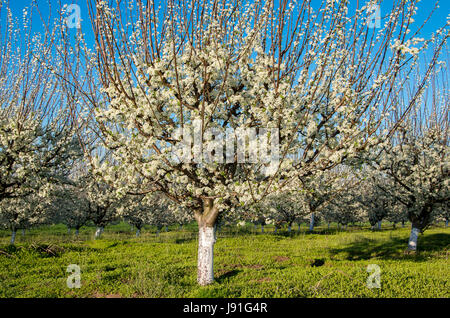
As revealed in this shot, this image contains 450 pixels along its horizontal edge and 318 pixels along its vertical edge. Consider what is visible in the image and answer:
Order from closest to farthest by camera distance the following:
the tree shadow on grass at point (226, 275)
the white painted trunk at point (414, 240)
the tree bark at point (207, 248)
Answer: the tree bark at point (207, 248), the tree shadow on grass at point (226, 275), the white painted trunk at point (414, 240)

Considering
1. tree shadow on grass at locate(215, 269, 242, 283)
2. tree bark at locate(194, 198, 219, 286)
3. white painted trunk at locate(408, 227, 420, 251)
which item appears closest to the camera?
tree bark at locate(194, 198, 219, 286)

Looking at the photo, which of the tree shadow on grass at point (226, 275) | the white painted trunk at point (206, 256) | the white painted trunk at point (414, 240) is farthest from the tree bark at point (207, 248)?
the white painted trunk at point (414, 240)

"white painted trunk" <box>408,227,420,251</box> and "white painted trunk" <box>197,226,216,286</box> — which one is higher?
"white painted trunk" <box>197,226,216,286</box>

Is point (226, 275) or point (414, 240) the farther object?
point (414, 240)

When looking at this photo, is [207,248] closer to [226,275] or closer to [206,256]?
[206,256]

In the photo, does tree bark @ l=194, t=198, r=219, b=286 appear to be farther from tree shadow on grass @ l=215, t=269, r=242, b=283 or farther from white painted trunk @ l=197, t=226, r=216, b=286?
tree shadow on grass @ l=215, t=269, r=242, b=283

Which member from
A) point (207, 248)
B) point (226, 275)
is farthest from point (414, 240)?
point (207, 248)

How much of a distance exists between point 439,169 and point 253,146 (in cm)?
1611

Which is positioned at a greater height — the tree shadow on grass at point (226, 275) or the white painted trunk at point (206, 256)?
the white painted trunk at point (206, 256)

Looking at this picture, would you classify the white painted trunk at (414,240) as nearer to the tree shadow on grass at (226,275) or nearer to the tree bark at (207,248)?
the tree shadow on grass at (226,275)

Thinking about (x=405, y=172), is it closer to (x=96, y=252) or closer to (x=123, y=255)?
(x=123, y=255)

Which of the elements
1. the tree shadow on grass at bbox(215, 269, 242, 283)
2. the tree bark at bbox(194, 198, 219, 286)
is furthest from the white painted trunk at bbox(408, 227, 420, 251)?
the tree bark at bbox(194, 198, 219, 286)

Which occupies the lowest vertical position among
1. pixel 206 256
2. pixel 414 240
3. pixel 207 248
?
pixel 414 240

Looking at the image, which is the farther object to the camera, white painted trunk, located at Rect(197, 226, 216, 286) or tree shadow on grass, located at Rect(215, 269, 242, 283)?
tree shadow on grass, located at Rect(215, 269, 242, 283)
